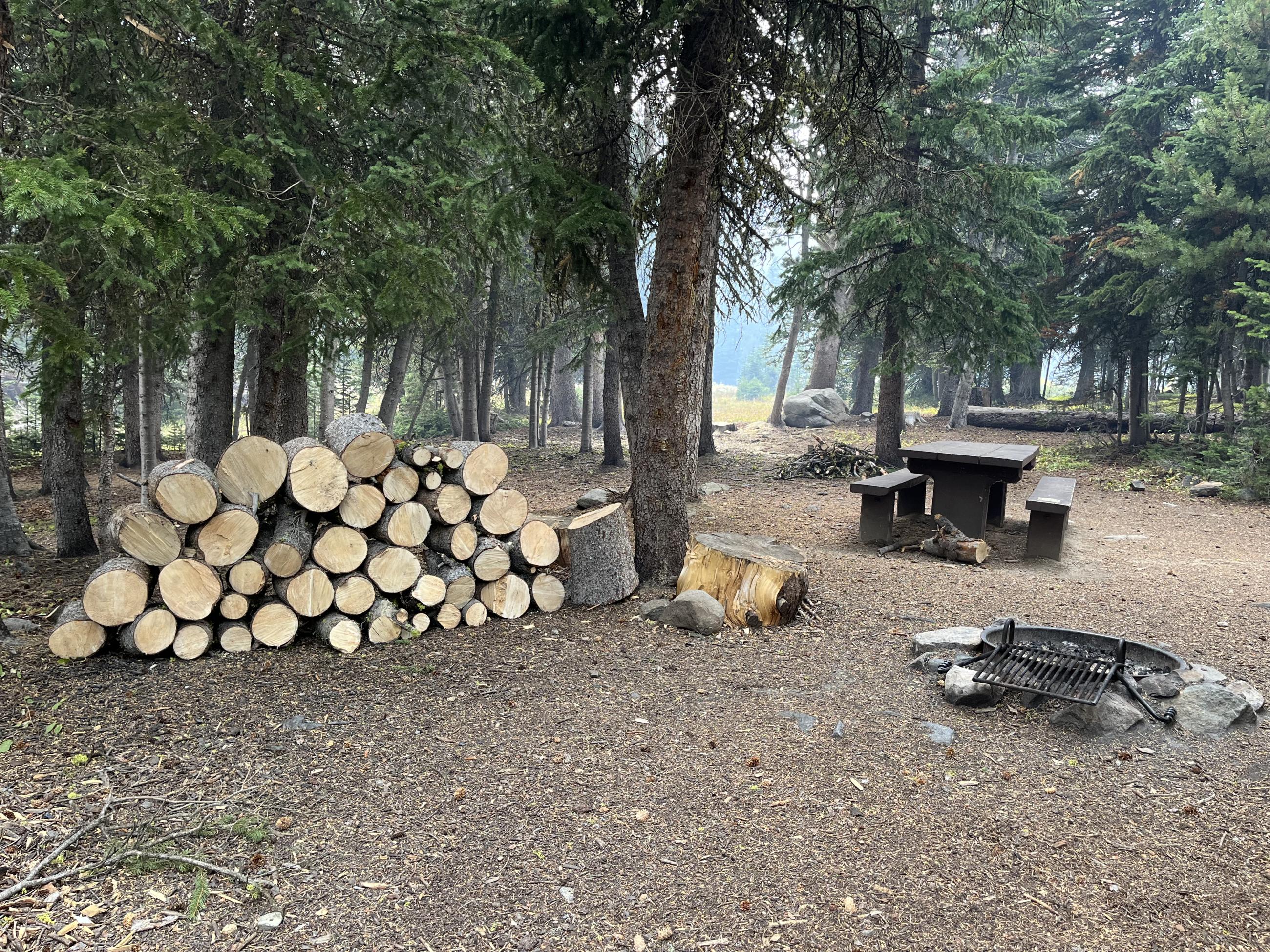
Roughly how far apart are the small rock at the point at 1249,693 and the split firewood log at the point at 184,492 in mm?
6151

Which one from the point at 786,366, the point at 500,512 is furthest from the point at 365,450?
the point at 786,366

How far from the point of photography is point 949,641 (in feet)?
17.3

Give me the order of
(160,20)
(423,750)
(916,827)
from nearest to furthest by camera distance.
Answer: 1. (916,827)
2. (423,750)
3. (160,20)

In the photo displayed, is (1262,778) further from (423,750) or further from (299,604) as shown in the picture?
(299,604)

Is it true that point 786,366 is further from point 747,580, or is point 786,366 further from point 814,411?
point 747,580

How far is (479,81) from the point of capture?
711cm

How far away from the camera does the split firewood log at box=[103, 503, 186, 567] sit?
4.84 m

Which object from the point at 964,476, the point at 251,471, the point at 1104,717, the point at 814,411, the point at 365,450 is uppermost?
the point at 814,411

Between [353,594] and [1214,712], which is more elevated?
[353,594]

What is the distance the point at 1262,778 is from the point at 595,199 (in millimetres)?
6164

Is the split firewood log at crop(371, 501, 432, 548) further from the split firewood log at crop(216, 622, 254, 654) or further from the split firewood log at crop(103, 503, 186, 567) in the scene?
the split firewood log at crop(103, 503, 186, 567)

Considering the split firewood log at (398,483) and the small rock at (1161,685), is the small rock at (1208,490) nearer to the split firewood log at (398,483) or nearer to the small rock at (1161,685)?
the small rock at (1161,685)

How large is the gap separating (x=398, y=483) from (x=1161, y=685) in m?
5.01

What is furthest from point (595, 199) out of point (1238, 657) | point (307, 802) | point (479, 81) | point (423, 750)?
point (1238, 657)
